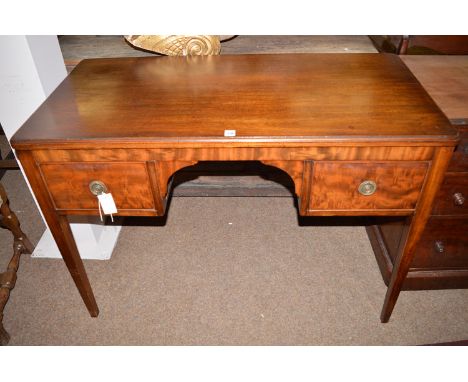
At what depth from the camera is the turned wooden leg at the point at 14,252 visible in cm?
175

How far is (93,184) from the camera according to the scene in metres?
1.31

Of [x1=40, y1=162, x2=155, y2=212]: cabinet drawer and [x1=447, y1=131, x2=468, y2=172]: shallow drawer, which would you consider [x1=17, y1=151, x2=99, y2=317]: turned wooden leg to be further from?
[x1=447, y1=131, x2=468, y2=172]: shallow drawer

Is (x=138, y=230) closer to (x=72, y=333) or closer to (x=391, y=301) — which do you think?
(x=72, y=333)

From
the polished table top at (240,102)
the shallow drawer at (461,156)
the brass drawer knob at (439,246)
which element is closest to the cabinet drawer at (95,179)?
the polished table top at (240,102)

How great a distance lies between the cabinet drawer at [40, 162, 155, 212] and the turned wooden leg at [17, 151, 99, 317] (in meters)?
0.03

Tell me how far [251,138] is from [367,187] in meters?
0.45

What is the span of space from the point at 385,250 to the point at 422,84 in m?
0.87

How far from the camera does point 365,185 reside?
1.28 meters

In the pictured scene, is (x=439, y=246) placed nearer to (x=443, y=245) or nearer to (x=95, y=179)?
(x=443, y=245)

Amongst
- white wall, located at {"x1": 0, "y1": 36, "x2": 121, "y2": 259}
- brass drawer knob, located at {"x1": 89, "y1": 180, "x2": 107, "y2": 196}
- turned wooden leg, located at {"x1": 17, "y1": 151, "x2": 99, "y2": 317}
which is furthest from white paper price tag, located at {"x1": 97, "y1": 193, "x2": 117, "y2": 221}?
white wall, located at {"x1": 0, "y1": 36, "x2": 121, "y2": 259}

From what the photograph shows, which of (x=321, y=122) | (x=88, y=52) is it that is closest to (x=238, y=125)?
(x=321, y=122)

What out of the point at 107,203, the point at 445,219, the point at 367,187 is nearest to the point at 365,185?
the point at 367,187

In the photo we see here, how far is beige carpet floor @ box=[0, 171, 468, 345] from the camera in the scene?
1757 millimetres

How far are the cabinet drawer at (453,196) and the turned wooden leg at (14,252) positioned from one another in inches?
78.9
